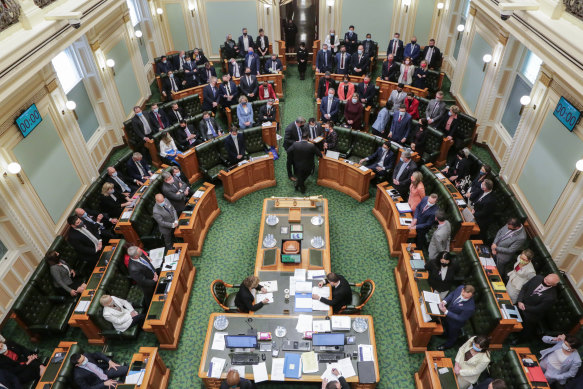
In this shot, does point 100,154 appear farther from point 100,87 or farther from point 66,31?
point 66,31

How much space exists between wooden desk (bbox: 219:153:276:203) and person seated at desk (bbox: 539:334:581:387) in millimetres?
6624

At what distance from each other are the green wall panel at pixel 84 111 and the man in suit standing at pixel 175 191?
11.1 feet

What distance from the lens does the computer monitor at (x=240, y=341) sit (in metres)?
5.56

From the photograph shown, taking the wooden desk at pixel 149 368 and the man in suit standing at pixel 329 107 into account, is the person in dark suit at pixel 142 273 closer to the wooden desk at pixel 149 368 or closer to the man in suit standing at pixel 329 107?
the wooden desk at pixel 149 368

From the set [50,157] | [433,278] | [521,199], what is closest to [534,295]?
[433,278]

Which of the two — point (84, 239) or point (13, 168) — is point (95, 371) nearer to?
point (84, 239)

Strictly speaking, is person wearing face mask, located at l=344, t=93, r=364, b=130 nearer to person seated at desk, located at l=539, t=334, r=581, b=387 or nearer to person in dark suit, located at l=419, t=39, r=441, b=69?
person in dark suit, located at l=419, t=39, r=441, b=69

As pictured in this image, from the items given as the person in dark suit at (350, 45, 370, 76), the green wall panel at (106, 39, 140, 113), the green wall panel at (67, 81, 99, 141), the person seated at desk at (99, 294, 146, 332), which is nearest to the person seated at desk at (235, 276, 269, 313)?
the person seated at desk at (99, 294, 146, 332)

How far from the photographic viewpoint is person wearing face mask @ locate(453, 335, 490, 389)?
5.00 metres

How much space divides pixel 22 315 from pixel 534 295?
807 cm

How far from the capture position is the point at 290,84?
14.5 metres

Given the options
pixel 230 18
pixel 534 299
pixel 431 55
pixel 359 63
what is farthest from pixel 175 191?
pixel 230 18

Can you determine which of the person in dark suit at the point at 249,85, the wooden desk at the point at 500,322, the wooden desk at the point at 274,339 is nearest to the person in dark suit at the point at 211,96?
the person in dark suit at the point at 249,85

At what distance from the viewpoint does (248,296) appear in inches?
235
